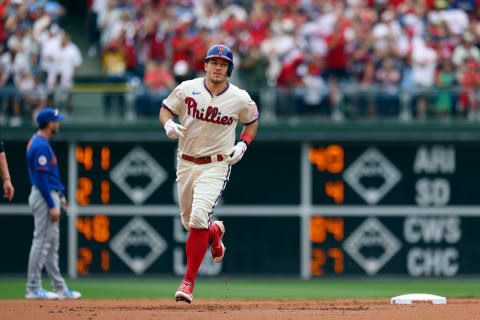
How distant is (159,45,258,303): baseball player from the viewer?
28.9 feet

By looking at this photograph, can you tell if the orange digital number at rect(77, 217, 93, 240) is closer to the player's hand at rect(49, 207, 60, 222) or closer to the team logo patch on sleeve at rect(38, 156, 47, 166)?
the player's hand at rect(49, 207, 60, 222)

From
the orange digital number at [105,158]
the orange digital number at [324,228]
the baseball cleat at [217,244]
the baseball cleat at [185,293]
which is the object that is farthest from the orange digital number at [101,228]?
the baseball cleat at [185,293]

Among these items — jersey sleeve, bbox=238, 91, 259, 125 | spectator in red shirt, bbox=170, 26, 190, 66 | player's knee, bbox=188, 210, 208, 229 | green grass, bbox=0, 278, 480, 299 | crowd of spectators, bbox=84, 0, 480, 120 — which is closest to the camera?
player's knee, bbox=188, 210, 208, 229

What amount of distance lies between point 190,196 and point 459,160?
7.34 m

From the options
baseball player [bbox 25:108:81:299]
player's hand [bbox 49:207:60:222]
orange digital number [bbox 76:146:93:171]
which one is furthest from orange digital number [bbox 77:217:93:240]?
player's hand [bbox 49:207:60:222]

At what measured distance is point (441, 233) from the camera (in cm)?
1505

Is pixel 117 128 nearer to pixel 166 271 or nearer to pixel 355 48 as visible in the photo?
pixel 166 271

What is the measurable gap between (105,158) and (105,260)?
1644 mm

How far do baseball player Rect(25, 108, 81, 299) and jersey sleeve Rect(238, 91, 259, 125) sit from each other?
8.34 feet

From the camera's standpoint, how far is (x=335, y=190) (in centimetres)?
1510

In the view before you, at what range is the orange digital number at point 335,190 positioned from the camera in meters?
15.1

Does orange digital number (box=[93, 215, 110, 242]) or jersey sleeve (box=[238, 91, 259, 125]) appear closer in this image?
jersey sleeve (box=[238, 91, 259, 125])

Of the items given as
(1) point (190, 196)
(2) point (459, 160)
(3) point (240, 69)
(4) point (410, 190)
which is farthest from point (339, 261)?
(1) point (190, 196)

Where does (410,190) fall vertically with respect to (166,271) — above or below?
above
